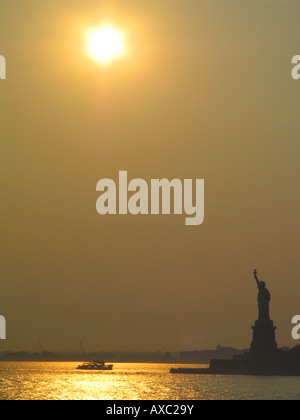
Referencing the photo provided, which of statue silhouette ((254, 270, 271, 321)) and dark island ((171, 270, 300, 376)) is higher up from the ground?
statue silhouette ((254, 270, 271, 321))

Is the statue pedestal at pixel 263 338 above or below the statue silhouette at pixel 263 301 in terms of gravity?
below

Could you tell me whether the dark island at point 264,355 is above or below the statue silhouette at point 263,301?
below

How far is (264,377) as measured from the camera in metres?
121

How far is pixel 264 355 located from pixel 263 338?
358 cm

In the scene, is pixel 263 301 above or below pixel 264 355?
above

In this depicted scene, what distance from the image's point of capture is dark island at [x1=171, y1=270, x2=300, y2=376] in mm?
116750

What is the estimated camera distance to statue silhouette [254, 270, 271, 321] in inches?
4557

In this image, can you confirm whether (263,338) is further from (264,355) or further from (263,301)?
(263,301)

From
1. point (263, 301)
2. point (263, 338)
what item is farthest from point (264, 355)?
point (263, 301)

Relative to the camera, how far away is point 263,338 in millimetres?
118562

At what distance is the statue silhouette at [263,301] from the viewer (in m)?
116

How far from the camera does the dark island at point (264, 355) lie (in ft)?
383
